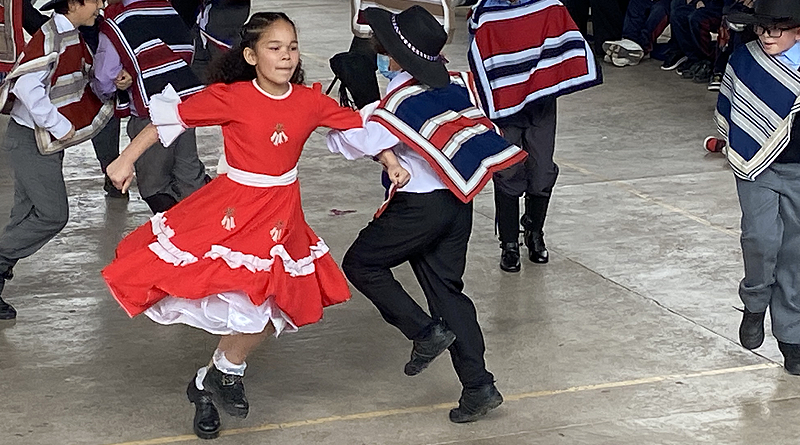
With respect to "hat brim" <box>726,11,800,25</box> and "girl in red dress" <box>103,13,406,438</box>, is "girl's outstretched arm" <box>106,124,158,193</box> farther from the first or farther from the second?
"hat brim" <box>726,11,800,25</box>

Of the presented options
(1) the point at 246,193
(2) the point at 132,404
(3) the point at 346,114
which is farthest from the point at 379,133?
(2) the point at 132,404

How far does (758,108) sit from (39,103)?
2.78 meters

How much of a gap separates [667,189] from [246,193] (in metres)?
4.01

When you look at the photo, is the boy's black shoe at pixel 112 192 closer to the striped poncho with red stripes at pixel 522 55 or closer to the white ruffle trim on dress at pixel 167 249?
the striped poncho with red stripes at pixel 522 55

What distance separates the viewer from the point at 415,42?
415cm

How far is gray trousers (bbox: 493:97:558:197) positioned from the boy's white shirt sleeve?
202 cm

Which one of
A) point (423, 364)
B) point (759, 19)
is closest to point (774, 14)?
point (759, 19)

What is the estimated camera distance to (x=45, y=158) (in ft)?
17.1

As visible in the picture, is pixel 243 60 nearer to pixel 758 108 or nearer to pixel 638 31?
pixel 758 108

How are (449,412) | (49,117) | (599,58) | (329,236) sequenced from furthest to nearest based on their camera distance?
(599,58) < (329,236) < (49,117) < (449,412)

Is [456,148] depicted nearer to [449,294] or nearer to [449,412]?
[449,294]

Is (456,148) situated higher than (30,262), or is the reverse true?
(456,148)

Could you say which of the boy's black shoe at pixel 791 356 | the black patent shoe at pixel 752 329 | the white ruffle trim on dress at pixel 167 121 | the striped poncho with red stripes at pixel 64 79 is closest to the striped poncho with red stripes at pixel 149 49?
the striped poncho with red stripes at pixel 64 79

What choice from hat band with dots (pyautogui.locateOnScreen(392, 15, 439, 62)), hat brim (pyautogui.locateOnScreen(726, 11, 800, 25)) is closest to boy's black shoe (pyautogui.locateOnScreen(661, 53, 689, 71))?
hat brim (pyautogui.locateOnScreen(726, 11, 800, 25))
